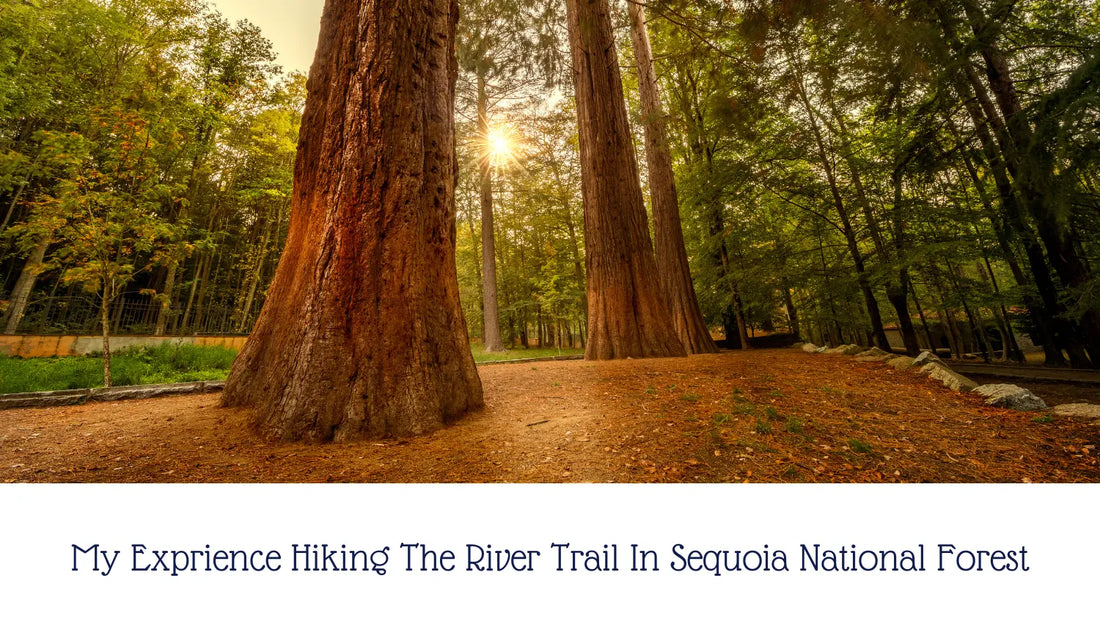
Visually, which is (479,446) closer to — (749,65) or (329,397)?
(329,397)

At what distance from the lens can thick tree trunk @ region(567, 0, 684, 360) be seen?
5922mm

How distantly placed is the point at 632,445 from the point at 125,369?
7827 millimetres

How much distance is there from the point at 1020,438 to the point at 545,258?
55.8 ft

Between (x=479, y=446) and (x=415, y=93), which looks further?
(x=415, y=93)

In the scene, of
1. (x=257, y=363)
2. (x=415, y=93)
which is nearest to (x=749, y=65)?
(x=415, y=93)

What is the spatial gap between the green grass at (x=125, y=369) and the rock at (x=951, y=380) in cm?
930

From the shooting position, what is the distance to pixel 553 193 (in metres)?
15.9

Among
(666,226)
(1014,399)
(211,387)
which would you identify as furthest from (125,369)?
(1014,399)

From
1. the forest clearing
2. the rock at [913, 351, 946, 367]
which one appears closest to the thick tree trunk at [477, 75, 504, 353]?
the forest clearing

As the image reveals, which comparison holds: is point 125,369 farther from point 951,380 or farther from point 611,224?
point 951,380

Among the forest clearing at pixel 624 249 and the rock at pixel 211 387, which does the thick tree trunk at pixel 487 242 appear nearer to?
the forest clearing at pixel 624 249

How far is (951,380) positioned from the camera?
129 inches

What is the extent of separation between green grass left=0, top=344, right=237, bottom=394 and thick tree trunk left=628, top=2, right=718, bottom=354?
802cm

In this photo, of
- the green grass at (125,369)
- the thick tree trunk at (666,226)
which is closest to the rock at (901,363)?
the thick tree trunk at (666,226)
